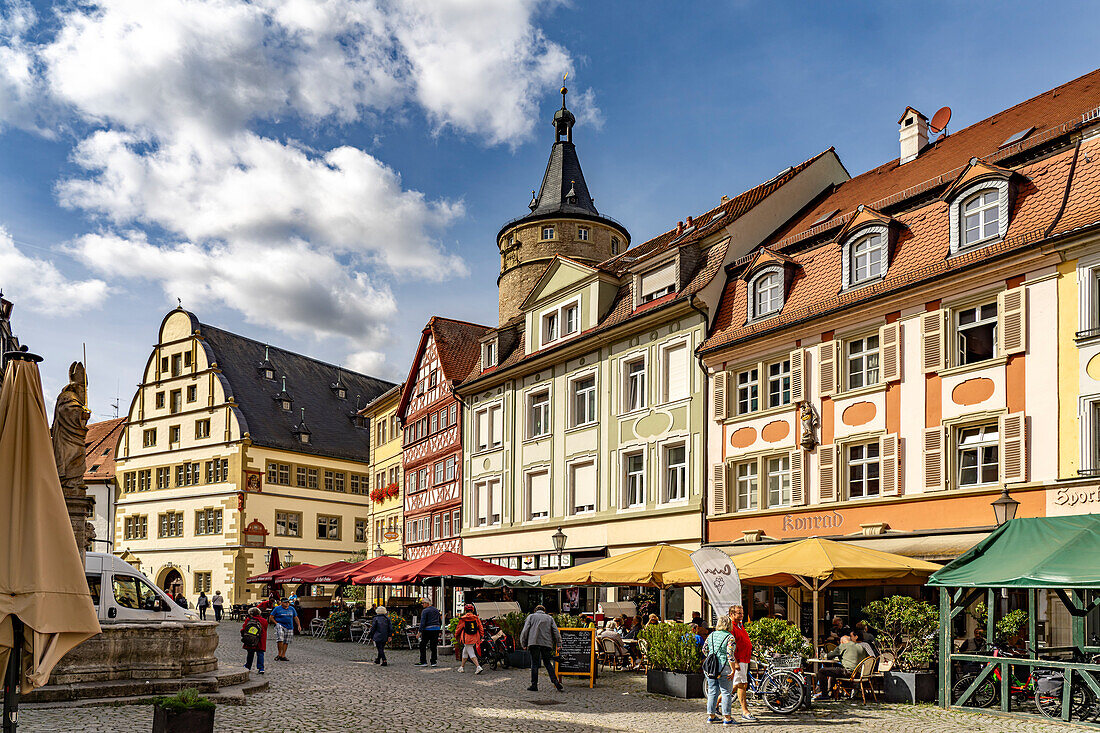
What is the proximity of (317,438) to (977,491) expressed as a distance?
157ft

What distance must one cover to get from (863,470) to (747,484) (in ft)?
12.9

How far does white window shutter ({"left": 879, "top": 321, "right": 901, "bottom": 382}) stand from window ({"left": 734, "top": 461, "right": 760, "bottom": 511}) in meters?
4.59

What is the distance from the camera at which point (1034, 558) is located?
586 inches

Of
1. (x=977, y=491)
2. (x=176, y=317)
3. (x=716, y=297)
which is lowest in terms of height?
(x=977, y=491)

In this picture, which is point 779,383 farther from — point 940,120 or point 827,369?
point 940,120

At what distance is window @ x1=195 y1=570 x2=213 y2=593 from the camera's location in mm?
55531

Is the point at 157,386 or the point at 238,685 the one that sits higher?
the point at 157,386

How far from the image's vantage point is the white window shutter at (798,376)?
971 inches

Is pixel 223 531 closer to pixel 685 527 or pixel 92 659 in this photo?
pixel 685 527

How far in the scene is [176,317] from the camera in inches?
2388

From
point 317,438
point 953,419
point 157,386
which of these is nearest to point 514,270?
point 317,438

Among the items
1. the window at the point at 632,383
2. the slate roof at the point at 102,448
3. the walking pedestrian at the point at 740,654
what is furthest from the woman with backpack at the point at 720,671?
the slate roof at the point at 102,448

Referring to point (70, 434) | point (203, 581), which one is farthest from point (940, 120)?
point (203, 581)

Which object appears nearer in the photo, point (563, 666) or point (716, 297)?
point (563, 666)
